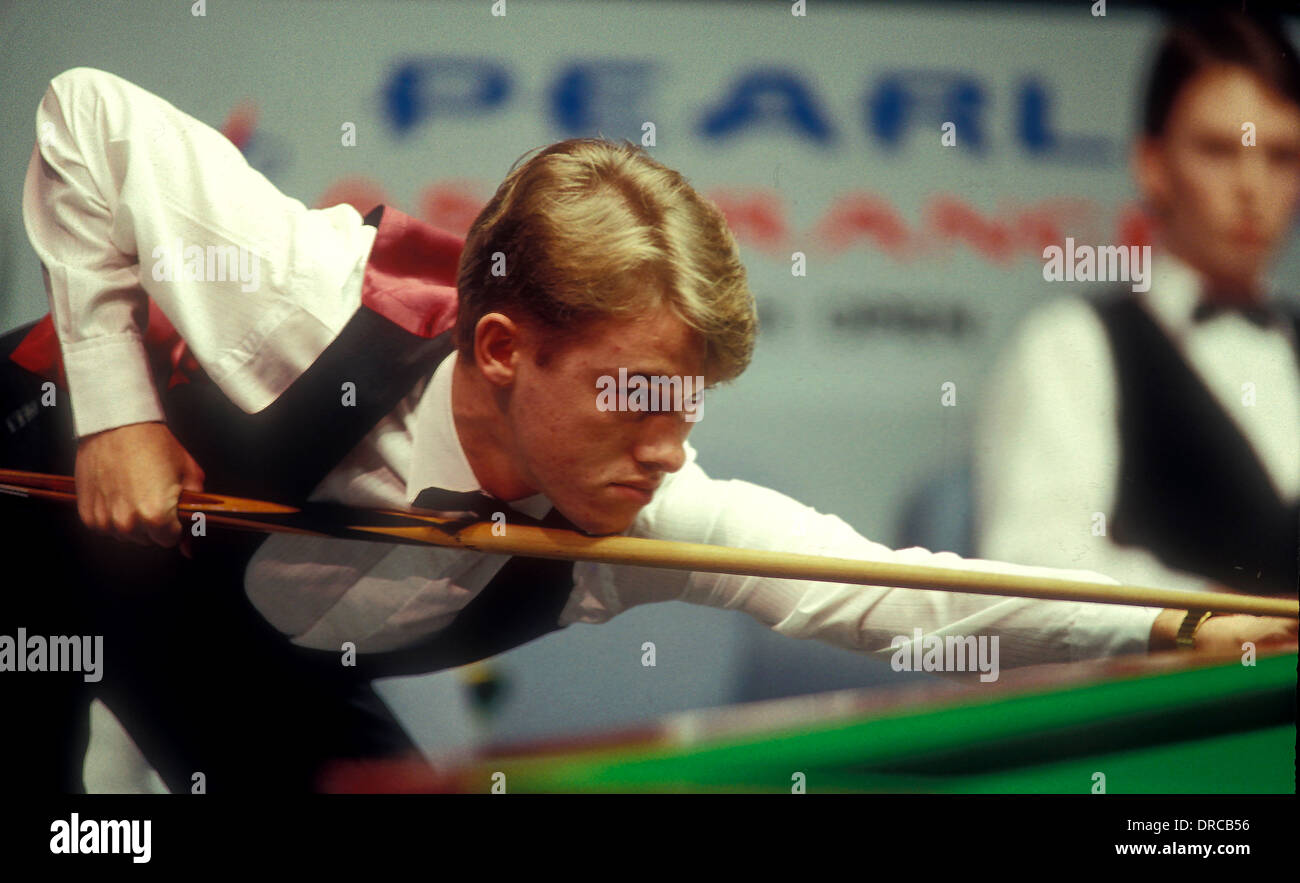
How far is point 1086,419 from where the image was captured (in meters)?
2.73

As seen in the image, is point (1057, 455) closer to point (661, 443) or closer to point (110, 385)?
point (661, 443)

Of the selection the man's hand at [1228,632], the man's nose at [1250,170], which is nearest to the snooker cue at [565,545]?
the man's hand at [1228,632]

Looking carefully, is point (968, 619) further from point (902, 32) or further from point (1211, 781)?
point (902, 32)

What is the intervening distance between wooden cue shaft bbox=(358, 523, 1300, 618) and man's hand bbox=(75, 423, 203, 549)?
0.41 metres

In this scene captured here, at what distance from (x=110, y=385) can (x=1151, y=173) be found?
2.40m

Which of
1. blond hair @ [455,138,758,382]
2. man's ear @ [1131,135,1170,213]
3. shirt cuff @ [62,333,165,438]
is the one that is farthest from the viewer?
man's ear @ [1131,135,1170,213]

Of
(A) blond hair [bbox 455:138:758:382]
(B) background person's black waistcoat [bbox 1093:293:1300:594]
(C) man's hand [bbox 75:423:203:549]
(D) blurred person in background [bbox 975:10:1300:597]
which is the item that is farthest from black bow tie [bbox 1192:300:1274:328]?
(C) man's hand [bbox 75:423:203:549]

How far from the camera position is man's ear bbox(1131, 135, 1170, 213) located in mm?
2768

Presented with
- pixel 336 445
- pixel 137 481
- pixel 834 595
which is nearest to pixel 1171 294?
pixel 834 595

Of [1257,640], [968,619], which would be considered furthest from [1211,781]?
[968,619]

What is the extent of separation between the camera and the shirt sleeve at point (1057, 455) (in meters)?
2.69

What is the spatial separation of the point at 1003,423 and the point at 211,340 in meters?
1.77

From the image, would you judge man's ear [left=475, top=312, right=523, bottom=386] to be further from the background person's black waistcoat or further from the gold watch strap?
the gold watch strap

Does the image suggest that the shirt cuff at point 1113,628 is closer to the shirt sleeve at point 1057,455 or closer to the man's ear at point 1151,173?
the shirt sleeve at point 1057,455
